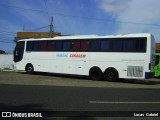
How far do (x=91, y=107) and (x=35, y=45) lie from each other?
63.6ft

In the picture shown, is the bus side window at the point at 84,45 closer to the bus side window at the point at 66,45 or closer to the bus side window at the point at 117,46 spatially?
the bus side window at the point at 66,45

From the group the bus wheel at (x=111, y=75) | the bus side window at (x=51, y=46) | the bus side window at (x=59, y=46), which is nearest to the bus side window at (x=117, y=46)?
the bus wheel at (x=111, y=75)

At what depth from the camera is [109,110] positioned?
10.2 meters

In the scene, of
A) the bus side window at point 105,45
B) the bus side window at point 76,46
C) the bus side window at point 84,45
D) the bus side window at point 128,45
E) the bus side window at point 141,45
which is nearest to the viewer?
the bus side window at point 141,45

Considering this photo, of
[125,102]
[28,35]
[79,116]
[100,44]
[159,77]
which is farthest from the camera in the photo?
[28,35]

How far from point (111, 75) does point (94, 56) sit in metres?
1.98

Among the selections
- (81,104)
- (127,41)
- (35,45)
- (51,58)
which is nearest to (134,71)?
(127,41)

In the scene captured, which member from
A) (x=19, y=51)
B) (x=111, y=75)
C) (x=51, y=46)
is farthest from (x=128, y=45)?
(x=19, y=51)

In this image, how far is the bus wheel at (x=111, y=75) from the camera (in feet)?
79.2

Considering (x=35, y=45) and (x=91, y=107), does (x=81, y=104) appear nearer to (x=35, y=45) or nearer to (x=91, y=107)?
(x=91, y=107)

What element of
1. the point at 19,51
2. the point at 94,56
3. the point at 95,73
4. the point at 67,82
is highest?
the point at 19,51

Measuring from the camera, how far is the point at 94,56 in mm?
25219

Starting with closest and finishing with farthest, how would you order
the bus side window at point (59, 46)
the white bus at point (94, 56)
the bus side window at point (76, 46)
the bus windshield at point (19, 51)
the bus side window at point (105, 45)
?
the white bus at point (94, 56) < the bus side window at point (105, 45) < the bus side window at point (76, 46) < the bus side window at point (59, 46) < the bus windshield at point (19, 51)

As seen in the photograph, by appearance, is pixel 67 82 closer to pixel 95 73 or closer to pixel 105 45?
pixel 95 73
